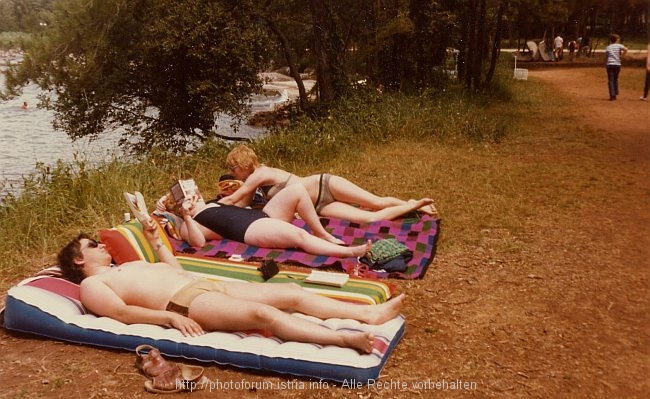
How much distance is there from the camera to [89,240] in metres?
4.08

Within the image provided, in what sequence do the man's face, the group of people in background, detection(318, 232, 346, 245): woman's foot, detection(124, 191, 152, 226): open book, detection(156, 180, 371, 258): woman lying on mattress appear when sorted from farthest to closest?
the group of people in background < detection(318, 232, 346, 245): woman's foot < detection(156, 180, 371, 258): woman lying on mattress < detection(124, 191, 152, 226): open book < the man's face

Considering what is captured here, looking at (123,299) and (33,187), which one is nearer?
(123,299)

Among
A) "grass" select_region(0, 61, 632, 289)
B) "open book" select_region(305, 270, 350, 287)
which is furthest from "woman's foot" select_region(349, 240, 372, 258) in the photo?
"grass" select_region(0, 61, 632, 289)

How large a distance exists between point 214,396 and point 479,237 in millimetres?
3269

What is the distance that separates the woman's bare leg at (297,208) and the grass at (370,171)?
113cm

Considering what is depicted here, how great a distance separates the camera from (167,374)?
3.29 m

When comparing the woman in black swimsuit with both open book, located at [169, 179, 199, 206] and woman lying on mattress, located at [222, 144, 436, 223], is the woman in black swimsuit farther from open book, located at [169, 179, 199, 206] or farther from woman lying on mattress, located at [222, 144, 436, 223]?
woman lying on mattress, located at [222, 144, 436, 223]

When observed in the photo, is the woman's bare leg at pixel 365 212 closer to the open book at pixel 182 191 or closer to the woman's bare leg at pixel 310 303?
the open book at pixel 182 191

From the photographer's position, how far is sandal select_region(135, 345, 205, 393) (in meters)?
3.25

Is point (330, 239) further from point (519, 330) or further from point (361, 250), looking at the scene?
point (519, 330)

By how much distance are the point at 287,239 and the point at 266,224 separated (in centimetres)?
24

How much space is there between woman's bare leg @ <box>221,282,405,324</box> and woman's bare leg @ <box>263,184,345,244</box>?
158cm

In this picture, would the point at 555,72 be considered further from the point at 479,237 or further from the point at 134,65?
the point at 479,237

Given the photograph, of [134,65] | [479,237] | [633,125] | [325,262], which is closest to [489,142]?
[633,125]
